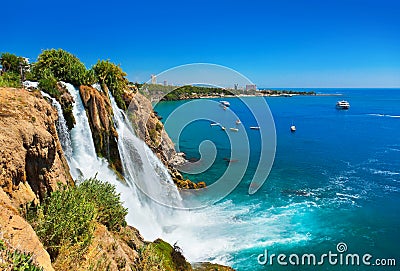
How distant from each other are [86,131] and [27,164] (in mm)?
8423

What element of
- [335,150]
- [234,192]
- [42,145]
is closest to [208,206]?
[234,192]

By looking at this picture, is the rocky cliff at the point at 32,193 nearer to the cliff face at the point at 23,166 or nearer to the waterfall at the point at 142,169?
the cliff face at the point at 23,166

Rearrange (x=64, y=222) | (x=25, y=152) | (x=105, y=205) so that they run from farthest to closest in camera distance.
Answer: (x=105, y=205), (x=25, y=152), (x=64, y=222)

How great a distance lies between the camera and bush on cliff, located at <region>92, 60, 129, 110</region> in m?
24.5

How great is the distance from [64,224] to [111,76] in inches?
750

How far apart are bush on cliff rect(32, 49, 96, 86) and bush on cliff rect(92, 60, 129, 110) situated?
3.41 metres

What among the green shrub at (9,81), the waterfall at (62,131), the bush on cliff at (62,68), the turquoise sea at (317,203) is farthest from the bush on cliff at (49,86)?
the turquoise sea at (317,203)

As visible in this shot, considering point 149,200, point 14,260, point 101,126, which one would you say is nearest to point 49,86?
point 101,126

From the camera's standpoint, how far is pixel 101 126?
18.8 m

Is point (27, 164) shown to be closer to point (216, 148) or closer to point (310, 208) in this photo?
point (310, 208)

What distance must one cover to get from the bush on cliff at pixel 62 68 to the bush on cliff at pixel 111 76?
3406 millimetres

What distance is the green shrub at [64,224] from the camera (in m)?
7.16

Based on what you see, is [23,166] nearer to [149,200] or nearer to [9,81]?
[9,81]

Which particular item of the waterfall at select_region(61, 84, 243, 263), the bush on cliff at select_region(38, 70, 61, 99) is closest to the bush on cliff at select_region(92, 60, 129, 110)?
the waterfall at select_region(61, 84, 243, 263)
